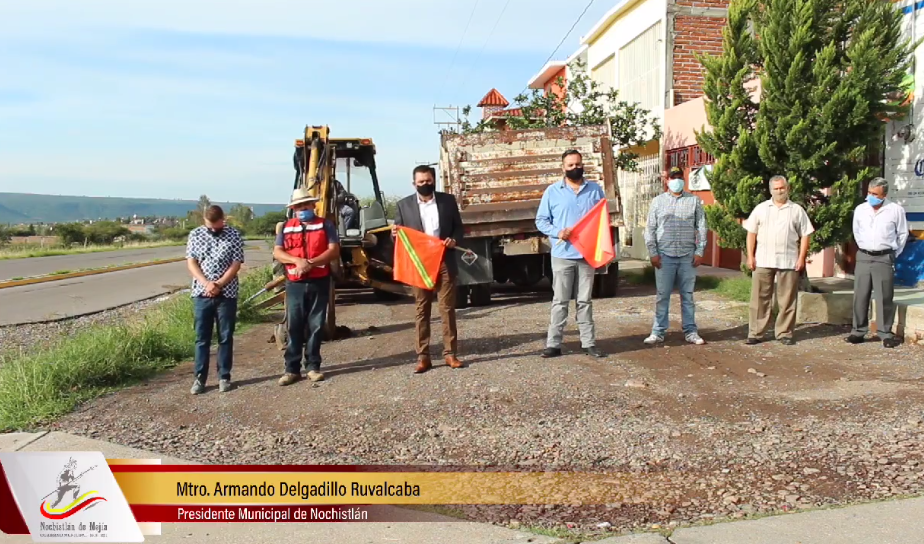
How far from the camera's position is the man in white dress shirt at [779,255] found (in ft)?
26.8

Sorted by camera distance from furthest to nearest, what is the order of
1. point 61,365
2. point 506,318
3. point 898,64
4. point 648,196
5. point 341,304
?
point 648,196
point 341,304
point 506,318
point 898,64
point 61,365

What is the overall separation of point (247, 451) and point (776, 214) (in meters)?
5.66

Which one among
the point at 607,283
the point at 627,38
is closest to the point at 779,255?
the point at 607,283

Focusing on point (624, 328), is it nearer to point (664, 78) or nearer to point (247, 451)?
point (247, 451)

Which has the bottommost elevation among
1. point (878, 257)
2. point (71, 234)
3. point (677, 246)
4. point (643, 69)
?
point (71, 234)

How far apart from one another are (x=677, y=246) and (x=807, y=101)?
2600 millimetres

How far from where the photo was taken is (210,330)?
7320 mm

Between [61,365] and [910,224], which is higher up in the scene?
[910,224]

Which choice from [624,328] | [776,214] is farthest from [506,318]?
[776,214]

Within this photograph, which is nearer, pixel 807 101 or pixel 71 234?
pixel 807 101

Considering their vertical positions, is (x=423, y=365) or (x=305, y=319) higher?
(x=305, y=319)

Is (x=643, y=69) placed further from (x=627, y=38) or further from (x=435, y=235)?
(x=435, y=235)

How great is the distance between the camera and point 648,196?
19.6 metres

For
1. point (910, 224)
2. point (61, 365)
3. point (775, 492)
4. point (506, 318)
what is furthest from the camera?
point (506, 318)
